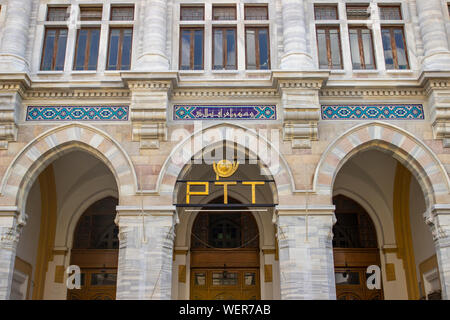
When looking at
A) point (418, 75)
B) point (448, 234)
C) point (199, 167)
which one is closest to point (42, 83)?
point (199, 167)

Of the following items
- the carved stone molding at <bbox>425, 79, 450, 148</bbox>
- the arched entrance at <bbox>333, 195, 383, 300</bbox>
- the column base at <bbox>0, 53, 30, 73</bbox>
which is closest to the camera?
the carved stone molding at <bbox>425, 79, 450, 148</bbox>

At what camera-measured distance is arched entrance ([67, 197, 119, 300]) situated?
635 inches

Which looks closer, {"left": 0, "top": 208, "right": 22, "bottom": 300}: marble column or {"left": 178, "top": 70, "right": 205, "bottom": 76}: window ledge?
{"left": 0, "top": 208, "right": 22, "bottom": 300}: marble column

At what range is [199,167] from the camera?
16.2m

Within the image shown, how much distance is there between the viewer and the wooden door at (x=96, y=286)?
16078mm

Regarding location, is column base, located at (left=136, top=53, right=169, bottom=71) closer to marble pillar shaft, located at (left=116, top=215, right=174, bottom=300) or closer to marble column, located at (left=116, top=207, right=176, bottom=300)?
marble column, located at (left=116, top=207, right=176, bottom=300)

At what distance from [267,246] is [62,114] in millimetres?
7127

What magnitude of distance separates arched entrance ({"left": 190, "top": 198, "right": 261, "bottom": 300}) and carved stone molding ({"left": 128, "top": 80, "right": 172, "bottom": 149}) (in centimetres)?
396

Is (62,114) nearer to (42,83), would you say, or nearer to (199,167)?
(42,83)

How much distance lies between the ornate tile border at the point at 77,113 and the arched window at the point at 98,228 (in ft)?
14.9

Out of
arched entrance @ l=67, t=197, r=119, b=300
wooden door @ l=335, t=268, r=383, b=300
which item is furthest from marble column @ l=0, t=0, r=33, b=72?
wooden door @ l=335, t=268, r=383, b=300

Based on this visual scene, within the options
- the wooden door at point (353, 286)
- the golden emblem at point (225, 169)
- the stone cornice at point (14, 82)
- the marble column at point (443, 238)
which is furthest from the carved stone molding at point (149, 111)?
the wooden door at point (353, 286)

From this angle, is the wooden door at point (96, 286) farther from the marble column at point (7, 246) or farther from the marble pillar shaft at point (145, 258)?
the marble pillar shaft at point (145, 258)


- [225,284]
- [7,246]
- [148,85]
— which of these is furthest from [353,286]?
[7,246]
